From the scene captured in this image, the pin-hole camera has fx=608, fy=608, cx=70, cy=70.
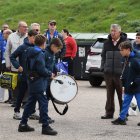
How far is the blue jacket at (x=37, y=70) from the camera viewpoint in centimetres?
1003

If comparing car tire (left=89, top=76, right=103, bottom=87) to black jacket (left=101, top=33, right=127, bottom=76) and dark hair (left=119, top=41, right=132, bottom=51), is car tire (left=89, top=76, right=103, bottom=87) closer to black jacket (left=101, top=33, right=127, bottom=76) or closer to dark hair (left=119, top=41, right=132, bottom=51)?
black jacket (left=101, top=33, right=127, bottom=76)

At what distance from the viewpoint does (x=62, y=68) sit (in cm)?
1275

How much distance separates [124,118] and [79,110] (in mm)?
2208

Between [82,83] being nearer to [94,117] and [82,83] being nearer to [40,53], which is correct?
[94,117]

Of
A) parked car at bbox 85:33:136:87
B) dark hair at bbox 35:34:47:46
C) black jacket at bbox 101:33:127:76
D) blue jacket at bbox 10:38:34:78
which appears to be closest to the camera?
dark hair at bbox 35:34:47:46

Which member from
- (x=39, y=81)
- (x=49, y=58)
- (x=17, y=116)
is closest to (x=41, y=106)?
(x=39, y=81)

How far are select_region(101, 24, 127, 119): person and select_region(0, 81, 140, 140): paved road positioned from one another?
16.9 inches

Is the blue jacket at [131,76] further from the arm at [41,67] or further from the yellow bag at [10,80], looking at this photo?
the yellow bag at [10,80]

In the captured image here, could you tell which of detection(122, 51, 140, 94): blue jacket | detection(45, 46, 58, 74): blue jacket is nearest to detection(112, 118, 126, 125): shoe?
detection(122, 51, 140, 94): blue jacket

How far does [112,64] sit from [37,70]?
2.43m

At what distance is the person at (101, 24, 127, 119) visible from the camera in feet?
39.5

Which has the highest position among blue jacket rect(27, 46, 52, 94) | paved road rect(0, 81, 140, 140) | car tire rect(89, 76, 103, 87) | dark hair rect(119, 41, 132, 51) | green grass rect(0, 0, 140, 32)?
green grass rect(0, 0, 140, 32)

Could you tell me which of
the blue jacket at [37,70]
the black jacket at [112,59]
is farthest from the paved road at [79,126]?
the black jacket at [112,59]

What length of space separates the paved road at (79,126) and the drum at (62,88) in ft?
1.58
